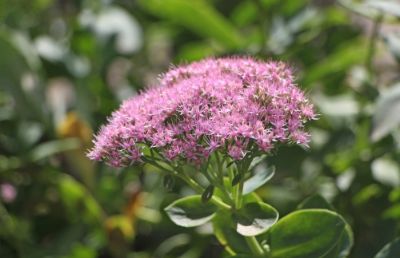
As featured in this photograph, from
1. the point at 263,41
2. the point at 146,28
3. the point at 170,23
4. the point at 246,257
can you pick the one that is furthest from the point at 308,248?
the point at 146,28

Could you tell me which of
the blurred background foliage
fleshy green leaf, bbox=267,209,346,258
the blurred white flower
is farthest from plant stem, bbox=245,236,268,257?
the blurred white flower

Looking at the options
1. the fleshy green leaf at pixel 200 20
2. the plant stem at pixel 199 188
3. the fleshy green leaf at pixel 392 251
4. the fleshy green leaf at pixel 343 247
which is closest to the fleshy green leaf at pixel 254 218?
the plant stem at pixel 199 188

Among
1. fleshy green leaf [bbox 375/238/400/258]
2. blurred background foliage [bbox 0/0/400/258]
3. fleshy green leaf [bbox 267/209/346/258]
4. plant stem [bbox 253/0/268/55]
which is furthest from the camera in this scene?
plant stem [bbox 253/0/268/55]

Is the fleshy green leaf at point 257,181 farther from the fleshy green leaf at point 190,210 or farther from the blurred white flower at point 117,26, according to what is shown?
the blurred white flower at point 117,26

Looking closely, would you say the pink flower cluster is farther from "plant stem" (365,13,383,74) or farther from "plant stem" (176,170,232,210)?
"plant stem" (365,13,383,74)

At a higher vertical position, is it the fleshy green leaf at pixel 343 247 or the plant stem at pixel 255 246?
the plant stem at pixel 255 246

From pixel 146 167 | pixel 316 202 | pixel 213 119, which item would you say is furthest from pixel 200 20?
pixel 213 119
